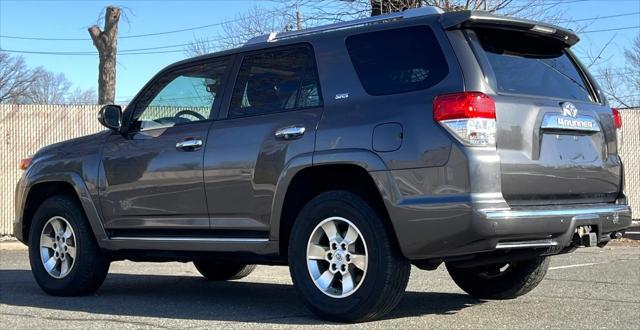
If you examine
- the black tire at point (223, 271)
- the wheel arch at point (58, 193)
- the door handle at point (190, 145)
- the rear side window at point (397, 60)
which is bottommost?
the black tire at point (223, 271)

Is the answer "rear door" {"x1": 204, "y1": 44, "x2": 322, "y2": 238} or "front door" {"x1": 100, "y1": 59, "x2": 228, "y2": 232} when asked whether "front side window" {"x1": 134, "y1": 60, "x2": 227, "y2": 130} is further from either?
"rear door" {"x1": 204, "y1": 44, "x2": 322, "y2": 238}

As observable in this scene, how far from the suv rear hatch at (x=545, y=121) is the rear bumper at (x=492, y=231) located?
13cm

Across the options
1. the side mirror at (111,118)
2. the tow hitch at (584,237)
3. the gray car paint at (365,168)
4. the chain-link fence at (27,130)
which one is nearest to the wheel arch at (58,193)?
the gray car paint at (365,168)

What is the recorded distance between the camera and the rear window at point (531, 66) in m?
5.25

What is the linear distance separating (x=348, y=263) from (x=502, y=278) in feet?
5.87

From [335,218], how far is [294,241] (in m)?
0.38

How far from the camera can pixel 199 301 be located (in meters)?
6.78

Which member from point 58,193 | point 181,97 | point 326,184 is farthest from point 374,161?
point 58,193

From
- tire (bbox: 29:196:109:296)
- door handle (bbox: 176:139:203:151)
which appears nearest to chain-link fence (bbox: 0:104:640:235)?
tire (bbox: 29:196:109:296)

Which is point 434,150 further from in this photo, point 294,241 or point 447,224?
point 294,241

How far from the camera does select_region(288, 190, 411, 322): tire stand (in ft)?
16.7

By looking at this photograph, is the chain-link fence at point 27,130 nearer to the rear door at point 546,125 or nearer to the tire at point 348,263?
the tire at point 348,263

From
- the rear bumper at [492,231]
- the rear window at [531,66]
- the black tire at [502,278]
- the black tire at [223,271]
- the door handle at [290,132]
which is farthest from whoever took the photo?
the black tire at [223,271]

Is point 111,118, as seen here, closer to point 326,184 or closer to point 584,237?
point 326,184
